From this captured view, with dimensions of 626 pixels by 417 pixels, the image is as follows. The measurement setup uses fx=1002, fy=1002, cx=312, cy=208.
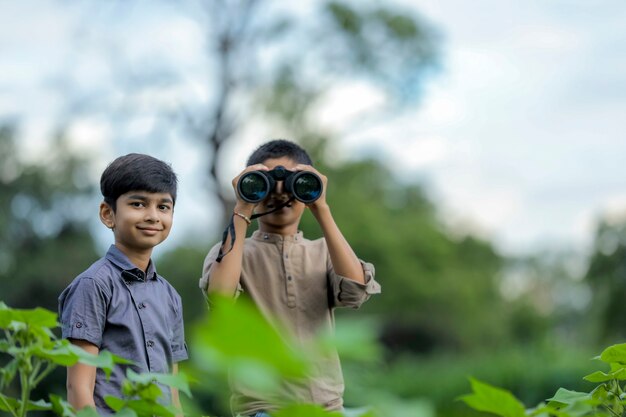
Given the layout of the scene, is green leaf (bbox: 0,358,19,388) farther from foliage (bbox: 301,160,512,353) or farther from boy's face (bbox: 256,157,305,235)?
foliage (bbox: 301,160,512,353)

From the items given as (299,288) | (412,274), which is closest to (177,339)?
(299,288)

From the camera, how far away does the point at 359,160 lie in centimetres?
3216

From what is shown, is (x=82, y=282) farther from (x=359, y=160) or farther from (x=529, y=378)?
(x=359, y=160)

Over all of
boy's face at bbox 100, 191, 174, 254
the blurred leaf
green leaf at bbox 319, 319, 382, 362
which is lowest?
the blurred leaf

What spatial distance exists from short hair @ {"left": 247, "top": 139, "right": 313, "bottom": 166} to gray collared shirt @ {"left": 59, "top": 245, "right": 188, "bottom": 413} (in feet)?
2.38

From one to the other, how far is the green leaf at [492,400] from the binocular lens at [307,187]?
1987 mm

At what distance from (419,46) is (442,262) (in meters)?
12.2

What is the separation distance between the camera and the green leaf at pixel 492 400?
1113 millimetres

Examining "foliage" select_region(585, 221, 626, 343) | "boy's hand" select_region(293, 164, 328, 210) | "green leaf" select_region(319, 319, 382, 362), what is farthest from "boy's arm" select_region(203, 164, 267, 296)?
"foliage" select_region(585, 221, 626, 343)

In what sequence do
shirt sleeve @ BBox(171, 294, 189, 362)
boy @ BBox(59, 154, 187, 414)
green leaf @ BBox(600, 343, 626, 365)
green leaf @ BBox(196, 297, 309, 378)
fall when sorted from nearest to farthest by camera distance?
green leaf @ BBox(196, 297, 309, 378) < green leaf @ BBox(600, 343, 626, 365) < boy @ BBox(59, 154, 187, 414) < shirt sleeve @ BBox(171, 294, 189, 362)

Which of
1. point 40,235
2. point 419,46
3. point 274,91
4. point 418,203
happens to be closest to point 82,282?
point 274,91

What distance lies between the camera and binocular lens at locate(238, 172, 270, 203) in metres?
3.08

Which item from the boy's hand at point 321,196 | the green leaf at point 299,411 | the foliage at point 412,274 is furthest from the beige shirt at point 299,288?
the foliage at point 412,274

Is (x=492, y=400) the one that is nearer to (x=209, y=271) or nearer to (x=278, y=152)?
(x=209, y=271)
